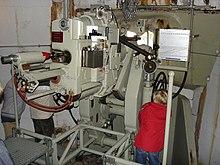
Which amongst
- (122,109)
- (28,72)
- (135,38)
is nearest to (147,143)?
(122,109)

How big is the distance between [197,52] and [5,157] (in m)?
2.37

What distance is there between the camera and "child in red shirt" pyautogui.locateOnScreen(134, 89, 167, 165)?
2490 mm

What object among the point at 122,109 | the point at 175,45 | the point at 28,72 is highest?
the point at 175,45

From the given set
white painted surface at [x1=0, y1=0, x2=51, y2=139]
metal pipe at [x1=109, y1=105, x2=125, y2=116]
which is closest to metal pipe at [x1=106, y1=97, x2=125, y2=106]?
metal pipe at [x1=109, y1=105, x2=125, y2=116]

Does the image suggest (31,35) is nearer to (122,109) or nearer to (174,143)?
(122,109)

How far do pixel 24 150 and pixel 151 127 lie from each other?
123cm

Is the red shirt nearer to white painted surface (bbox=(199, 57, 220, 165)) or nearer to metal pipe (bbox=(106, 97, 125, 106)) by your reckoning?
metal pipe (bbox=(106, 97, 125, 106))

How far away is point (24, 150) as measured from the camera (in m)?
2.38

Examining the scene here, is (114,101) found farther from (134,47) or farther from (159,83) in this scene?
(134,47)

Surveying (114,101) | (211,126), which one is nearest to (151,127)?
(114,101)

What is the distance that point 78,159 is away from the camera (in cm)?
350

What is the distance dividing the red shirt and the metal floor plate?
956 mm

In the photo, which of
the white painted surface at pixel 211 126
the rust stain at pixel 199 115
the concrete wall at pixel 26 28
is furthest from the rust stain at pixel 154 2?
the rust stain at pixel 199 115

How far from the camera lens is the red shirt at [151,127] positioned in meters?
2.49
